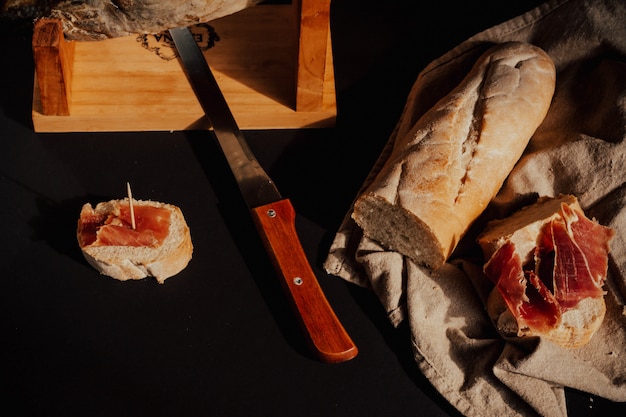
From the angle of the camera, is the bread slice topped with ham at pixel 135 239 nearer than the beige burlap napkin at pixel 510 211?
No

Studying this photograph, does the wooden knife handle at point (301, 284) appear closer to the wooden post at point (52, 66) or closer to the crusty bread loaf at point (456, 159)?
the crusty bread loaf at point (456, 159)

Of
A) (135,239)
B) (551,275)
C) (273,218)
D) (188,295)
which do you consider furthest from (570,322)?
(135,239)

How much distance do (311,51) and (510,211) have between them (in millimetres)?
737

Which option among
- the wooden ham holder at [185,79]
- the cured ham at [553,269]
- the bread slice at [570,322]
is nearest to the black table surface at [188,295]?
the wooden ham holder at [185,79]

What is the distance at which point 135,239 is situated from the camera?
1866 millimetres

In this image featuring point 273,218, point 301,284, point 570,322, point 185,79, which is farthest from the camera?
point 185,79

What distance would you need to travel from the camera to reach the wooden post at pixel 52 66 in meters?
2.03

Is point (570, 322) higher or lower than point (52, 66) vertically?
lower

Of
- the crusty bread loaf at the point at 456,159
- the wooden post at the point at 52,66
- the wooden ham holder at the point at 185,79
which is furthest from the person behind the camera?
the wooden ham holder at the point at 185,79

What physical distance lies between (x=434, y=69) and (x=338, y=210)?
57 cm

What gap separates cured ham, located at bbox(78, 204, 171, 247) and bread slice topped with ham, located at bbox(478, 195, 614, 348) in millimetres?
850

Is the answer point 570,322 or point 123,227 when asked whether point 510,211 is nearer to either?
point 570,322

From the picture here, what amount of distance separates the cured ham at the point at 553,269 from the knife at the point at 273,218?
0.41 m

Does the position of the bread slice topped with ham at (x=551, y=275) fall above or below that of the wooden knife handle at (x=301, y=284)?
above
